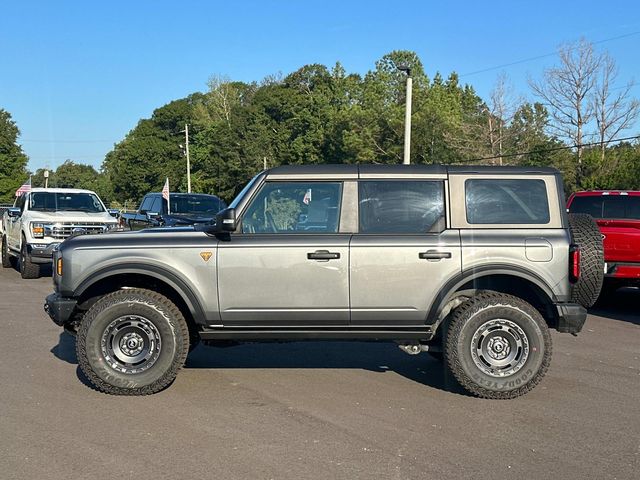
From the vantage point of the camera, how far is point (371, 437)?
4.82 metres

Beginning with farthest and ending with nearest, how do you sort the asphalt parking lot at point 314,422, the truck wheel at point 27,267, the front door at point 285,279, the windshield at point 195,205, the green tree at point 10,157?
the green tree at point 10,157 < the windshield at point 195,205 < the truck wheel at point 27,267 < the front door at point 285,279 < the asphalt parking lot at point 314,422

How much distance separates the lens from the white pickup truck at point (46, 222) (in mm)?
14266

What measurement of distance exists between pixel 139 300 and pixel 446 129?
151 feet

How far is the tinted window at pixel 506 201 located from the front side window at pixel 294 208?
1.21 metres

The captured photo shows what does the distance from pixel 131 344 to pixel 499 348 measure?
3.26 metres

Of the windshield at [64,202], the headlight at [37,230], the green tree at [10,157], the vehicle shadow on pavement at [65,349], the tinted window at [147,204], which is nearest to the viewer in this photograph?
the vehicle shadow on pavement at [65,349]

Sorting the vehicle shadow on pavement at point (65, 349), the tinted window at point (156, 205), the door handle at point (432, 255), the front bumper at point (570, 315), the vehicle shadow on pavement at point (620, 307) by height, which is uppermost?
the tinted window at point (156, 205)

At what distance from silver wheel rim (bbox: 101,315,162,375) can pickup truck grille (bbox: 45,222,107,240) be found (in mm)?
9144

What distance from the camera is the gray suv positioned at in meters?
5.76

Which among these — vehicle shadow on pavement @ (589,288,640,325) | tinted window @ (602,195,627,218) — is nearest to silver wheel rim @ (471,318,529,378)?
vehicle shadow on pavement @ (589,288,640,325)

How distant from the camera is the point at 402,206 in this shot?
5934mm

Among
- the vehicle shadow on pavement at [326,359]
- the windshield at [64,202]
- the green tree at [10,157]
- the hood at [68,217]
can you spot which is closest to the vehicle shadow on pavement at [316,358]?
the vehicle shadow on pavement at [326,359]

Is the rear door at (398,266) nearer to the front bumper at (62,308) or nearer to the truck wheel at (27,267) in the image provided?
the front bumper at (62,308)

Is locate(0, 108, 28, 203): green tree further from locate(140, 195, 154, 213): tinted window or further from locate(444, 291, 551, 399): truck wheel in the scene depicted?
locate(444, 291, 551, 399): truck wheel
